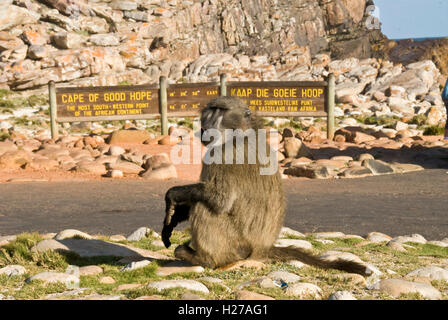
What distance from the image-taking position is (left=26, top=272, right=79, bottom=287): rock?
13.4ft

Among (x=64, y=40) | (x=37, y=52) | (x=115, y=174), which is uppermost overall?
(x=64, y=40)

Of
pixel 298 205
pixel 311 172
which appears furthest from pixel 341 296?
pixel 311 172

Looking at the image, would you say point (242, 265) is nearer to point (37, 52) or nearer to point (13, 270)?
point (13, 270)

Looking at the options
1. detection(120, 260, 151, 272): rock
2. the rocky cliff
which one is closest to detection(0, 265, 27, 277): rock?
detection(120, 260, 151, 272): rock

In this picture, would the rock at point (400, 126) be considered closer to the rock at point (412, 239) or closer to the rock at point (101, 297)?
the rock at point (412, 239)

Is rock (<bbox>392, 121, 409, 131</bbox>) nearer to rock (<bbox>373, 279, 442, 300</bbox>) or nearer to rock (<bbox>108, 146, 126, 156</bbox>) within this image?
rock (<bbox>108, 146, 126, 156</bbox>)

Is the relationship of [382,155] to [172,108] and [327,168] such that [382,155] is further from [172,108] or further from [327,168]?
[172,108]

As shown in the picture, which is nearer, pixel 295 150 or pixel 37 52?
pixel 295 150

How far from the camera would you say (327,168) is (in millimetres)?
12078

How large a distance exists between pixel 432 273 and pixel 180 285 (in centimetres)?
209

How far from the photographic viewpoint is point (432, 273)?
4.44 metres

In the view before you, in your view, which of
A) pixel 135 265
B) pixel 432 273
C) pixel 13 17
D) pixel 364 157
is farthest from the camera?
pixel 13 17

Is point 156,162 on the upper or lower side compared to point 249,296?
upper

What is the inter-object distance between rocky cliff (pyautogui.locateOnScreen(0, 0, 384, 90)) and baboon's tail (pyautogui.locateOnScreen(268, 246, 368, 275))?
27.8 meters
